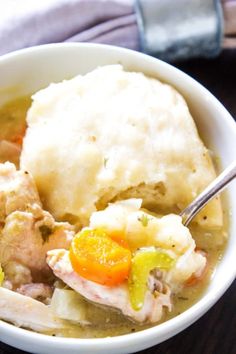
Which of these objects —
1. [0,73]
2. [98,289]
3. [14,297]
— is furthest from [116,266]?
[0,73]

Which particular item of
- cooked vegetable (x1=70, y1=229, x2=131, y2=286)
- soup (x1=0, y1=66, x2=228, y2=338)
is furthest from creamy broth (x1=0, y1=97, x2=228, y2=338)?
cooked vegetable (x1=70, y1=229, x2=131, y2=286)

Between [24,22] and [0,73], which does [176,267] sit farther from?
[24,22]

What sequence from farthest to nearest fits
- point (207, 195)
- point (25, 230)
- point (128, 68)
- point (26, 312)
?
point (128, 68) → point (207, 195) → point (25, 230) → point (26, 312)

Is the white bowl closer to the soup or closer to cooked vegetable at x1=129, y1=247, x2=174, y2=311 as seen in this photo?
the soup

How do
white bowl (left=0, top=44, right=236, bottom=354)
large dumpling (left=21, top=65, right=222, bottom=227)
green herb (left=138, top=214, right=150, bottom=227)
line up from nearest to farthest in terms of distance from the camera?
green herb (left=138, top=214, right=150, bottom=227) → large dumpling (left=21, top=65, right=222, bottom=227) → white bowl (left=0, top=44, right=236, bottom=354)

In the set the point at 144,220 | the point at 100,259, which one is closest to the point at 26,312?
the point at 100,259

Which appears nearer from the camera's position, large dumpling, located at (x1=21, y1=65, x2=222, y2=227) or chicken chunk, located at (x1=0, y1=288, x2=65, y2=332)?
chicken chunk, located at (x1=0, y1=288, x2=65, y2=332)

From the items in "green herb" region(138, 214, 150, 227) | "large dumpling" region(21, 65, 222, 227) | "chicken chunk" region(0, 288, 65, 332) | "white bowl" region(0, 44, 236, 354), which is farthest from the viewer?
"white bowl" region(0, 44, 236, 354)

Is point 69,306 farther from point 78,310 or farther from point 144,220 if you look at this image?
point 144,220
